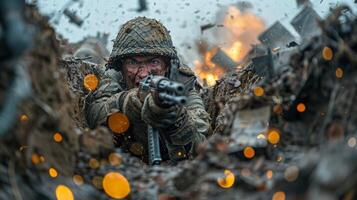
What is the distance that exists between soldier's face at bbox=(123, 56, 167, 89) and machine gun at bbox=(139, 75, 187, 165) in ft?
3.12

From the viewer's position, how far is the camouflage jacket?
199 inches

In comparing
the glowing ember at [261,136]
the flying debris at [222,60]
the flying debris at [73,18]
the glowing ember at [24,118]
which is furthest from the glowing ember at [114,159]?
the flying debris at [222,60]

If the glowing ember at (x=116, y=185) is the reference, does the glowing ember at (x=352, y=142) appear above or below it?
below

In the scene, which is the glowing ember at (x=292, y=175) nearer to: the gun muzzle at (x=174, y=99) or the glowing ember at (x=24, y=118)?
the glowing ember at (x=24, y=118)

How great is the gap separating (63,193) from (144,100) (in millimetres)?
2265

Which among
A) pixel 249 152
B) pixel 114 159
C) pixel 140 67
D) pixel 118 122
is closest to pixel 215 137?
pixel 249 152

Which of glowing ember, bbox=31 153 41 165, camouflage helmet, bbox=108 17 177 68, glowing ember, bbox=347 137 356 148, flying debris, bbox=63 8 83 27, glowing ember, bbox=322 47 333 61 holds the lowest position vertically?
glowing ember, bbox=347 137 356 148

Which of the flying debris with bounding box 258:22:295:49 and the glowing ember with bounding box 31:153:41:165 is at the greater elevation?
the flying debris with bounding box 258:22:295:49

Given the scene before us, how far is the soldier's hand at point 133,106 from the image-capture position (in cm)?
496

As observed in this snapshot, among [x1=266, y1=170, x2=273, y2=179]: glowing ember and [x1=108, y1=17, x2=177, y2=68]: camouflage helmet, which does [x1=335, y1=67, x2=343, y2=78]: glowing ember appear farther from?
[x1=108, y1=17, x2=177, y2=68]: camouflage helmet

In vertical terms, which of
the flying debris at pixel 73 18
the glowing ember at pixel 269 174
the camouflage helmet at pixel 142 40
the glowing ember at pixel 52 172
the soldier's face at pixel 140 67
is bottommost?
the glowing ember at pixel 269 174

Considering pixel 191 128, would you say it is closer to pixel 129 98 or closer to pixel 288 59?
pixel 129 98

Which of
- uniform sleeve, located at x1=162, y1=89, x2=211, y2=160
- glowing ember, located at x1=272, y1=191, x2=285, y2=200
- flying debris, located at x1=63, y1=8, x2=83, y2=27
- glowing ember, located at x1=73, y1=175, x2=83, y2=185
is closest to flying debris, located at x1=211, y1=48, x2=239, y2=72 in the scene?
flying debris, located at x1=63, y1=8, x2=83, y2=27

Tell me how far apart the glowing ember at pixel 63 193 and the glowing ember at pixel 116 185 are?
208mm
